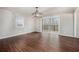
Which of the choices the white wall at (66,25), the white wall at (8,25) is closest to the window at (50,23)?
the white wall at (66,25)

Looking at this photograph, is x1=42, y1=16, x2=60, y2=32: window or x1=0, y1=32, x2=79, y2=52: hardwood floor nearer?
x1=0, y1=32, x2=79, y2=52: hardwood floor

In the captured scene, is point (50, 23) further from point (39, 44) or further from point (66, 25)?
point (39, 44)

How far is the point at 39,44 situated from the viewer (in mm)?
1878

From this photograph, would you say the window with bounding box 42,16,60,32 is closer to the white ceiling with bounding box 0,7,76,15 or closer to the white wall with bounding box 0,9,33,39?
the white ceiling with bounding box 0,7,76,15

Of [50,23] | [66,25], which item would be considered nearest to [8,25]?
[50,23]

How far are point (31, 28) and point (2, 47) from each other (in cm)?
77

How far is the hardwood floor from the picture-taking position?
1.81m

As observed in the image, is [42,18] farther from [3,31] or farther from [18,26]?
[3,31]

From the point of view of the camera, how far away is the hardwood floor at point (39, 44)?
Answer: 1.81 meters

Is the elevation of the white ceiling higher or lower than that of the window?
higher

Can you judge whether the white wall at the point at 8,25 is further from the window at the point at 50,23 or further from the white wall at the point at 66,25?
the white wall at the point at 66,25

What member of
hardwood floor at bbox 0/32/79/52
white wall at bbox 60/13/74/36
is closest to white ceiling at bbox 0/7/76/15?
white wall at bbox 60/13/74/36

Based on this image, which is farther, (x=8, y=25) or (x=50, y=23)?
(x=50, y=23)
